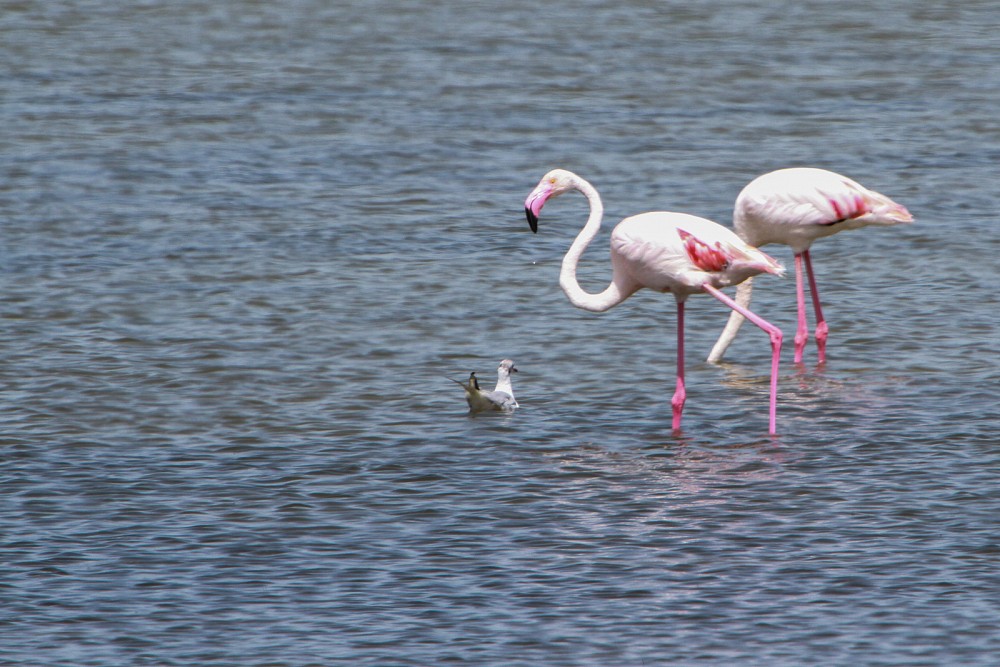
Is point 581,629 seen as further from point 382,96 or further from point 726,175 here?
point 382,96

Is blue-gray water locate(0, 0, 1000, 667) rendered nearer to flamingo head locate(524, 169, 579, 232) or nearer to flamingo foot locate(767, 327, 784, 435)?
flamingo foot locate(767, 327, 784, 435)

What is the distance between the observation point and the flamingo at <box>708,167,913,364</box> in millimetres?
11719

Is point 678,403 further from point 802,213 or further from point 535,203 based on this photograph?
point 802,213

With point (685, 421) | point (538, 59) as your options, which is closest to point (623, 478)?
point (685, 421)

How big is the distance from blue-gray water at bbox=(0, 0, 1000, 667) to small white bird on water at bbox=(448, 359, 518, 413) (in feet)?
0.50

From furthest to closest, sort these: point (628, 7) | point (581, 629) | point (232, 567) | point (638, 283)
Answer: point (628, 7) → point (638, 283) → point (232, 567) → point (581, 629)

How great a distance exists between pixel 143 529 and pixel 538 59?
16.1 meters

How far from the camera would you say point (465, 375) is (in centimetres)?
1138

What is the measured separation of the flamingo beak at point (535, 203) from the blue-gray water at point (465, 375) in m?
1.07

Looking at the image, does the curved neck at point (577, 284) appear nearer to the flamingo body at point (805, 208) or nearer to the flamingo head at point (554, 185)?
the flamingo head at point (554, 185)

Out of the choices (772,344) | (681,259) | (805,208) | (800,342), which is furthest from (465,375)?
(805,208)

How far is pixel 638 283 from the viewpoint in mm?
10680

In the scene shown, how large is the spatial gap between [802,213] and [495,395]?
101 inches

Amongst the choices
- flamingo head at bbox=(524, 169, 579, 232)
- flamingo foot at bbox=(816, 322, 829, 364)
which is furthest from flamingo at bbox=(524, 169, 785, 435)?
flamingo foot at bbox=(816, 322, 829, 364)
